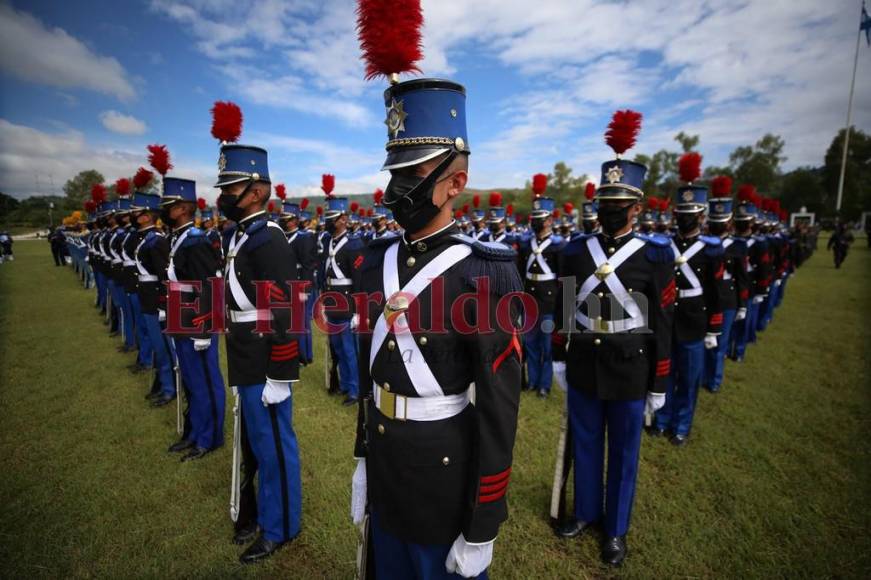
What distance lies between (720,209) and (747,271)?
2467 mm

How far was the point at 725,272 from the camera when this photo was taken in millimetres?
6930

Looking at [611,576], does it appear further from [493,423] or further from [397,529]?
[493,423]

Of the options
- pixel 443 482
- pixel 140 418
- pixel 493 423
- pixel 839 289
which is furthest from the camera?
pixel 839 289

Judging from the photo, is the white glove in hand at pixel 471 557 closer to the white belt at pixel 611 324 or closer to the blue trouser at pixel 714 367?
the white belt at pixel 611 324

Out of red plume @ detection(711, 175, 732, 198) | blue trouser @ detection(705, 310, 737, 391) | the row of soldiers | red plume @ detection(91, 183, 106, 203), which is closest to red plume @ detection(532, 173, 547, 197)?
the row of soldiers

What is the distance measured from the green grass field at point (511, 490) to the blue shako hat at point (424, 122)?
3252 millimetres

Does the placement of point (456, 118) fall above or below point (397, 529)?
above

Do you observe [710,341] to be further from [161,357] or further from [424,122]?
[161,357]

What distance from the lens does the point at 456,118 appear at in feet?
6.12

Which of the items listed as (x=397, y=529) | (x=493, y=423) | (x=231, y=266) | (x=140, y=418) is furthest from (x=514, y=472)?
(x=140, y=418)

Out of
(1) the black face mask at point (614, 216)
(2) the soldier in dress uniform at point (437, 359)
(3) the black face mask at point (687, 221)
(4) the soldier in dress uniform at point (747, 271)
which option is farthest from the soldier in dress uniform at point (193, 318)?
(4) the soldier in dress uniform at point (747, 271)

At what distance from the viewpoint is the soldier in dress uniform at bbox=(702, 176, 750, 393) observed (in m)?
6.37

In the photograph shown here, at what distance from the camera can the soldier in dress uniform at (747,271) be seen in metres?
8.01

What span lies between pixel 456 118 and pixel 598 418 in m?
2.87
